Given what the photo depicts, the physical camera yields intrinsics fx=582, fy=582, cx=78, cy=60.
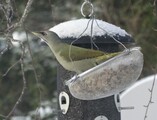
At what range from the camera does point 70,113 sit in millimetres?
3656

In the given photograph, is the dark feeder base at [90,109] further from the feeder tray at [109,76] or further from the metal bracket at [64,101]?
the feeder tray at [109,76]

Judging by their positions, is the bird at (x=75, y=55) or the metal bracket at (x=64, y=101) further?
the metal bracket at (x=64, y=101)

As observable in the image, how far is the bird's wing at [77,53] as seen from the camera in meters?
2.86

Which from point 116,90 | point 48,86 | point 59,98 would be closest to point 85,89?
point 116,90

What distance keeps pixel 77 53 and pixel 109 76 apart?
0.25 metres

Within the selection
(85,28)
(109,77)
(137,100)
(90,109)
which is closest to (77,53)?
(109,77)

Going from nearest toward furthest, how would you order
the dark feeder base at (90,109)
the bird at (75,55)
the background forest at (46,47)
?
the bird at (75,55)
the dark feeder base at (90,109)
the background forest at (46,47)

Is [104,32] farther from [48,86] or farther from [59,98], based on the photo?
[48,86]

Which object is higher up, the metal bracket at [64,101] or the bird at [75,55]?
the bird at [75,55]

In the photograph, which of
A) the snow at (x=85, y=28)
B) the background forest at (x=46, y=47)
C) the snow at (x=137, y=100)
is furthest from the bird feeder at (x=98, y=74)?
the background forest at (x=46, y=47)

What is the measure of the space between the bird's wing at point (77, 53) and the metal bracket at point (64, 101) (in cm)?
73

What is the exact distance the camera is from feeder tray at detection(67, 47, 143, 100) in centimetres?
271

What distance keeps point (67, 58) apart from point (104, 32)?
601mm

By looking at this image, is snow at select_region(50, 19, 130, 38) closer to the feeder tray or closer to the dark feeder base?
the dark feeder base
